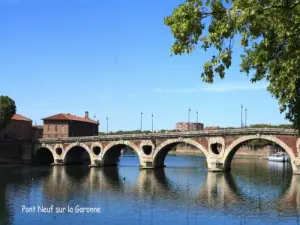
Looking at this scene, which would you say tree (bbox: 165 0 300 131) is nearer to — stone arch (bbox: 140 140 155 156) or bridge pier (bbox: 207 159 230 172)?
bridge pier (bbox: 207 159 230 172)

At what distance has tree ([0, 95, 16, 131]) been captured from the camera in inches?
3519

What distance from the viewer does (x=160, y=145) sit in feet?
237

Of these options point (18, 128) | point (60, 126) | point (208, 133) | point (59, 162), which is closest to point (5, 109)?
point (59, 162)

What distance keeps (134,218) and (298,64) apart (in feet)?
63.6

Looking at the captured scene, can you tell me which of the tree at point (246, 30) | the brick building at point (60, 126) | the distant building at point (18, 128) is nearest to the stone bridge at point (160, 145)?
the brick building at point (60, 126)

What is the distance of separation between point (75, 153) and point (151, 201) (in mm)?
54630

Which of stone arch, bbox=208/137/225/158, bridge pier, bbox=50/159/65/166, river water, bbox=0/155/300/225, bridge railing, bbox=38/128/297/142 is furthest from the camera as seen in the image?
bridge pier, bbox=50/159/65/166

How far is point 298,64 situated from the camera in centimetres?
1598

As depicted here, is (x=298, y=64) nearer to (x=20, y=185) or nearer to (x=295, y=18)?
(x=295, y=18)

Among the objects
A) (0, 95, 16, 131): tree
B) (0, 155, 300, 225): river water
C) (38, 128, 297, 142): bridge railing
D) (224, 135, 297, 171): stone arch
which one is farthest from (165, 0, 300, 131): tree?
(0, 95, 16, 131): tree

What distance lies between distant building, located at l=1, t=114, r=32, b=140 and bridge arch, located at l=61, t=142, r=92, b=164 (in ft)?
76.1

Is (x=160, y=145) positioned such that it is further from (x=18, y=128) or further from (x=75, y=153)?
(x=18, y=128)

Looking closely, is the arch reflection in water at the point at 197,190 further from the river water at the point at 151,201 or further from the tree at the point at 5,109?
the tree at the point at 5,109

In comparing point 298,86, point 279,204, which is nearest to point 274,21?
point 298,86
